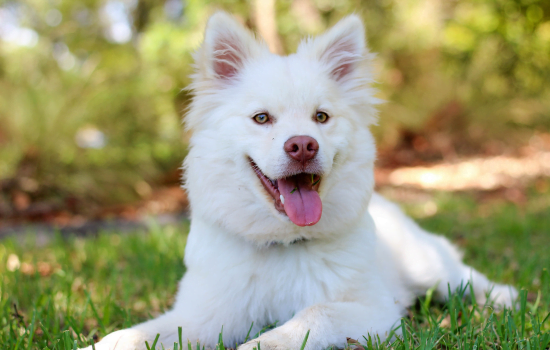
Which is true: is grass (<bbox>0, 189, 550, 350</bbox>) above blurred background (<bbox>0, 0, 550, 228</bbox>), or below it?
below

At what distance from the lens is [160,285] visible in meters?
3.55

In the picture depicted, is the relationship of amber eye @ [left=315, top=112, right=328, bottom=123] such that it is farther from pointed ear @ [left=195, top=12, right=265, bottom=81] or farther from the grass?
the grass

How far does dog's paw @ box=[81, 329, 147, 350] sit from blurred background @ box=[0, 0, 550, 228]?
131 inches

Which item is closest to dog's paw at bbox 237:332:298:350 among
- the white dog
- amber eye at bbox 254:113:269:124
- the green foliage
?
the white dog

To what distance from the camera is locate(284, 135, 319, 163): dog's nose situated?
7.39 feet

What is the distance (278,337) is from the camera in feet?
6.74

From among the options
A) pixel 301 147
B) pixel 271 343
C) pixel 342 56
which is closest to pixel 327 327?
pixel 271 343

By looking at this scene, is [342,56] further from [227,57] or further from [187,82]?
[187,82]

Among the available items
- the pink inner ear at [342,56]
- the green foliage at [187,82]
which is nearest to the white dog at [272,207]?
the pink inner ear at [342,56]

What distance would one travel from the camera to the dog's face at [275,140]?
93.1 inches

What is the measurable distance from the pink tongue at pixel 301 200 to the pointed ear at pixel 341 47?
88 centimetres

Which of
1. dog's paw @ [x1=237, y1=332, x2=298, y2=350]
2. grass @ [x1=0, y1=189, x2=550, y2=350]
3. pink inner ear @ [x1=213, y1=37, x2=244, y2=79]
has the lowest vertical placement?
grass @ [x1=0, y1=189, x2=550, y2=350]

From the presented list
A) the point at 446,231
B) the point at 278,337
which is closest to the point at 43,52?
the point at 446,231

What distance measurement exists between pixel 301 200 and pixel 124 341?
3.94 ft
